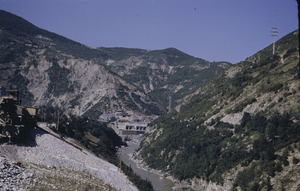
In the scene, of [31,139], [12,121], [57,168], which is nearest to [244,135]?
[57,168]

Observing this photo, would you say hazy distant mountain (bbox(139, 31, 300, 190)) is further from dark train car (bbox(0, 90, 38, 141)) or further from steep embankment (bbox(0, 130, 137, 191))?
dark train car (bbox(0, 90, 38, 141))

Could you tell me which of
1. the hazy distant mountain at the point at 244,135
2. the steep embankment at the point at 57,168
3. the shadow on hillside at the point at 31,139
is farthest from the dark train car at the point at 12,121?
the hazy distant mountain at the point at 244,135

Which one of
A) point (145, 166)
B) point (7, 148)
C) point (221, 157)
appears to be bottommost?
point (145, 166)

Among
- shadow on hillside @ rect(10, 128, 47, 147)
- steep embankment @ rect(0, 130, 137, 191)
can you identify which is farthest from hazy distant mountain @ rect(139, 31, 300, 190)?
shadow on hillside @ rect(10, 128, 47, 147)

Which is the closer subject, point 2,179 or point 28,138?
point 2,179

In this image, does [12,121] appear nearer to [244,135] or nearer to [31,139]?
[31,139]

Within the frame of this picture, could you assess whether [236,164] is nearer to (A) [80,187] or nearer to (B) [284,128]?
(B) [284,128]

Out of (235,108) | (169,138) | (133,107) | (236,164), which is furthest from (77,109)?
(236,164)
